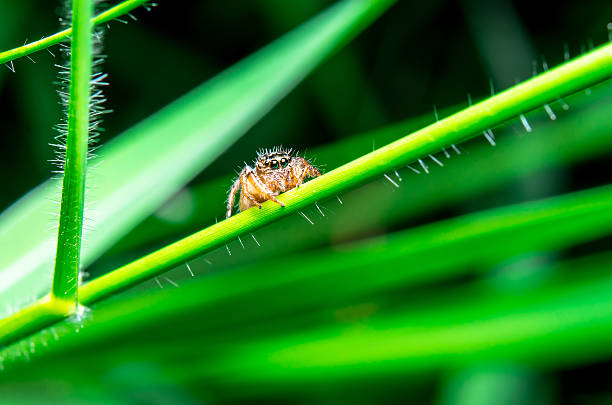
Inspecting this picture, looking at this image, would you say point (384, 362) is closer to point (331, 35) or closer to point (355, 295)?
point (355, 295)

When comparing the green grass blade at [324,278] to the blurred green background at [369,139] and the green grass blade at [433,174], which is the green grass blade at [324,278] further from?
the green grass blade at [433,174]

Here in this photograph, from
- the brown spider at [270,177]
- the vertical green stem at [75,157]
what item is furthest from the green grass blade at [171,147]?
the vertical green stem at [75,157]

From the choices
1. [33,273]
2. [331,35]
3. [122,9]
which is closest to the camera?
[122,9]

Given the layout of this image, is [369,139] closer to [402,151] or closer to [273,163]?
[273,163]

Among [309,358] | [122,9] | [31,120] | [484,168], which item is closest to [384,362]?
[309,358]

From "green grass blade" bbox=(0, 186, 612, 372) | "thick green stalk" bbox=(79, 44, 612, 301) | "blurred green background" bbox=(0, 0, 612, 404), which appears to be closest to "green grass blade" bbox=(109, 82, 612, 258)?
"blurred green background" bbox=(0, 0, 612, 404)

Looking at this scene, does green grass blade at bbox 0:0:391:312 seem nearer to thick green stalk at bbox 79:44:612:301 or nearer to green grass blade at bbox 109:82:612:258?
green grass blade at bbox 109:82:612:258
